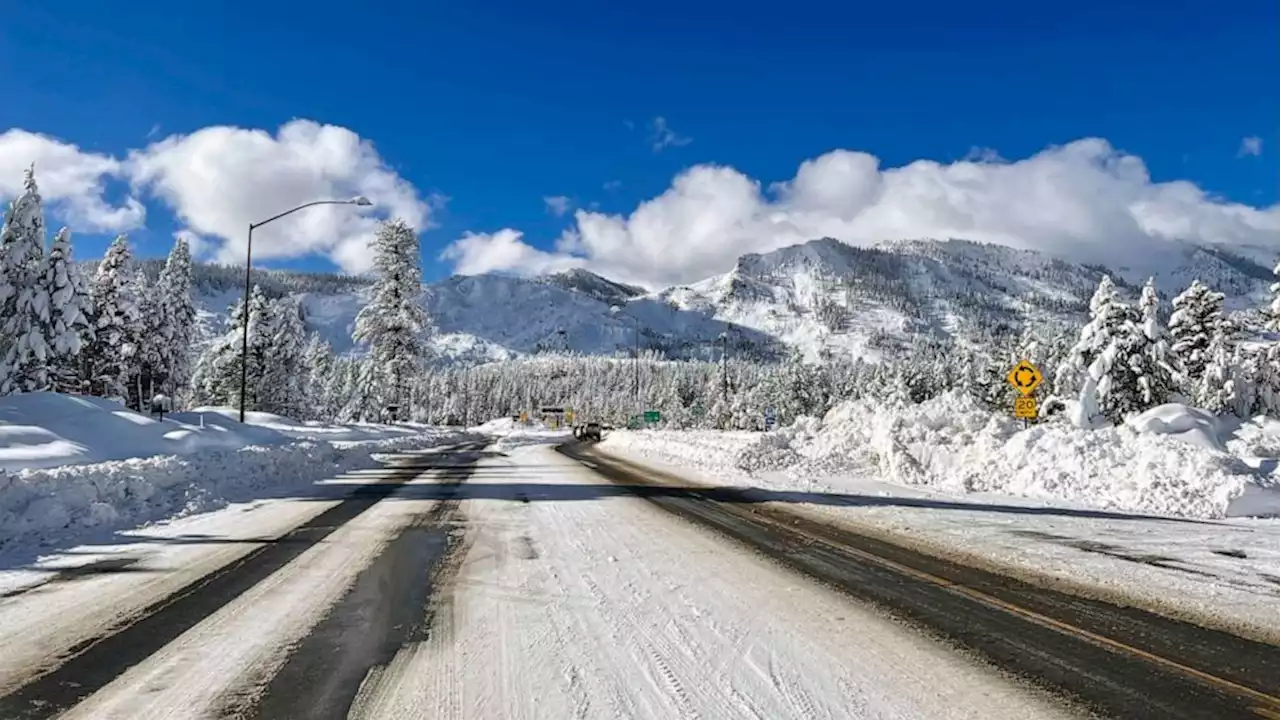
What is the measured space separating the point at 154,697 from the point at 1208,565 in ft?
30.1

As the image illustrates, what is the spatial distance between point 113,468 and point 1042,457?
1714 centimetres

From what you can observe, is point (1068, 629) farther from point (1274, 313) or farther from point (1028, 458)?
point (1274, 313)

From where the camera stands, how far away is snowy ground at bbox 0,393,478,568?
9.60m

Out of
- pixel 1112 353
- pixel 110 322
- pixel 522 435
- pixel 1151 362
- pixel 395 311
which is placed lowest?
pixel 522 435

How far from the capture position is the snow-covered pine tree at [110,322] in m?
52.7

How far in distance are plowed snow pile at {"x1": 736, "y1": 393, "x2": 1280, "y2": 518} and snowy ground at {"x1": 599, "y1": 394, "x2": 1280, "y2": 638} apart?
0.03 m

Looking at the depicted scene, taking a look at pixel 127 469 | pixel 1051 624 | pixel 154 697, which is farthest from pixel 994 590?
pixel 127 469

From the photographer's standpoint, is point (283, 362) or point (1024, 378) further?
point (283, 362)

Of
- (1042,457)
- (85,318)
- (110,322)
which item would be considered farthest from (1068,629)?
(110,322)

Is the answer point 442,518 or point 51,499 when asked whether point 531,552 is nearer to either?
point 442,518

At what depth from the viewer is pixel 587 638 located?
5180 millimetres

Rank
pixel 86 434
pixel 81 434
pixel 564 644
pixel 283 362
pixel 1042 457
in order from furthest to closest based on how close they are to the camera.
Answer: pixel 283 362 → pixel 86 434 → pixel 81 434 → pixel 1042 457 → pixel 564 644

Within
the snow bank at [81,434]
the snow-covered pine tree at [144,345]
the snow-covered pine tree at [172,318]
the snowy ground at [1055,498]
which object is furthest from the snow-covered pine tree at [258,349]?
the snowy ground at [1055,498]

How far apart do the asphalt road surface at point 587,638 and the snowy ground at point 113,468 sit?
5.82 feet
